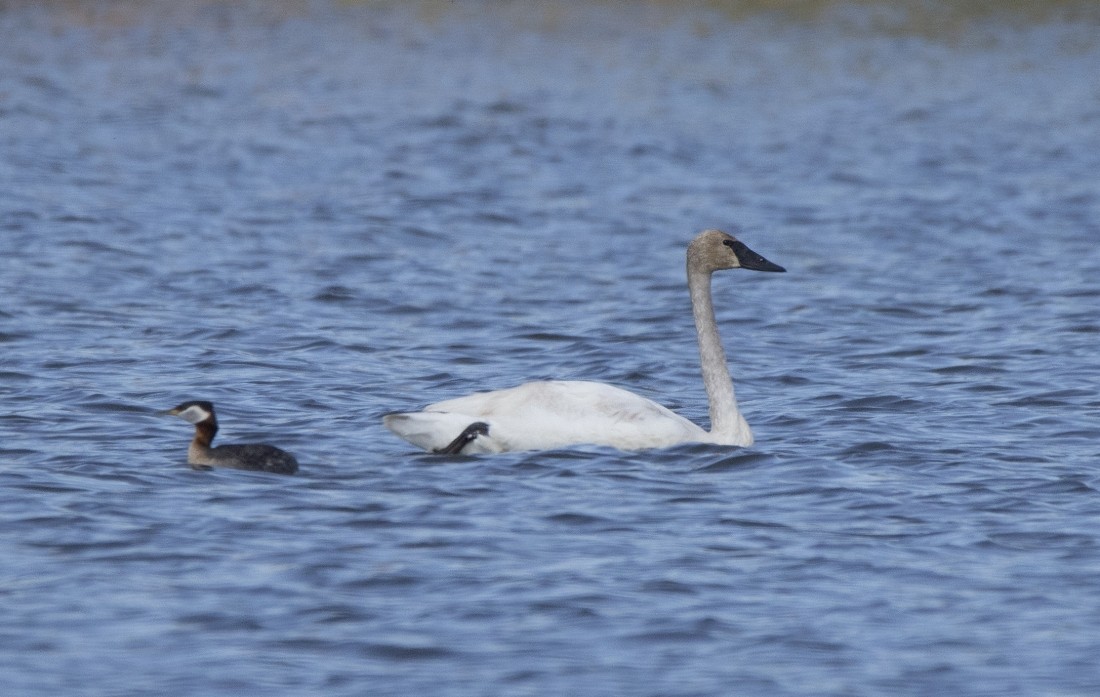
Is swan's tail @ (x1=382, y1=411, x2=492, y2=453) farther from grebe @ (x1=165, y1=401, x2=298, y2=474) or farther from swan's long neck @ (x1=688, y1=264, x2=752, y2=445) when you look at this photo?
swan's long neck @ (x1=688, y1=264, x2=752, y2=445)

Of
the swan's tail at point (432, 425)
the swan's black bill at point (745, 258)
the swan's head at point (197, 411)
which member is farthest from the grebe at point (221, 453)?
the swan's black bill at point (745, 258)

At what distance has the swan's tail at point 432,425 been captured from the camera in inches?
390

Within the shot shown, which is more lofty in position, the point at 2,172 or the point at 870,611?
the point at 2,172

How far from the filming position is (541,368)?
13469 millimetres

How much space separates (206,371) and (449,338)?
85.8 inches

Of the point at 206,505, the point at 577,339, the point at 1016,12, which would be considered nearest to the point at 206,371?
the point at 577,339

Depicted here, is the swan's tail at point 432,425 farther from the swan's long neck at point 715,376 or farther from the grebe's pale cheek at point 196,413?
the swan's long neck at point 715,376

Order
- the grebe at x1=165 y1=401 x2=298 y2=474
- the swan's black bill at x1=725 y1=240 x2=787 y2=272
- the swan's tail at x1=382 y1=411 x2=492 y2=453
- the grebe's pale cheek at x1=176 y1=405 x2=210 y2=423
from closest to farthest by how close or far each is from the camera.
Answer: the grebe at x1=165 y1=401 x2=298 y2=474 → the grebe's pale cheek at x1=176 y1=405 x2=210 y2=423 → the swan's tail at x1=382 y1=411 x2=492 y2=453 → the swan's black bill at x1=725 y1=240 x2=787 y2=272

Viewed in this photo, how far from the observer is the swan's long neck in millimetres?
10516

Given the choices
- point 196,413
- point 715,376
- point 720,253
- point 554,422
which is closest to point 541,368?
point 720,253

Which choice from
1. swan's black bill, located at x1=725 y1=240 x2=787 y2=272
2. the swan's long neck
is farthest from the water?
swan's black bill, located at x1=725 y1=240 x2=787 y2=272

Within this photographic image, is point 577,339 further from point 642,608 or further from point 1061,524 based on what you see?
point 642,608

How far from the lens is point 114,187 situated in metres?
21.2

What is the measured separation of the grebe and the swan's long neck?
2.35 meters
